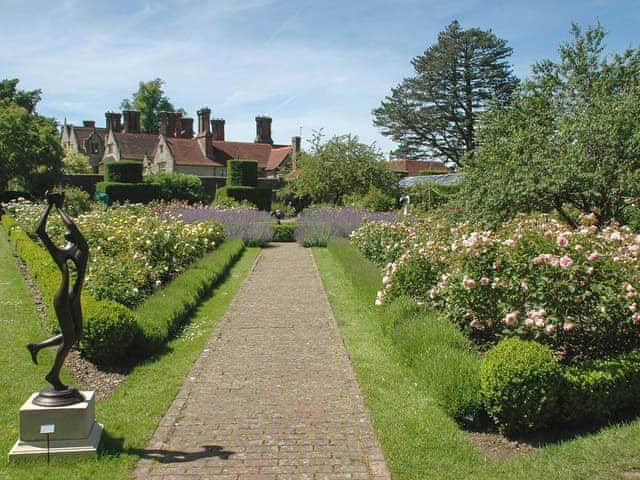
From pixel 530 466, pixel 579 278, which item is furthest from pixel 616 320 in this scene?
pixel 530 466

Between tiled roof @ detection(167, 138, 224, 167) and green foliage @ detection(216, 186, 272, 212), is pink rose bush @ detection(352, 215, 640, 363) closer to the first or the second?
green foliage @ detection(216, 186, 272, 212)

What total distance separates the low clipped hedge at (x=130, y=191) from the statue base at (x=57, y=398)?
2782cm

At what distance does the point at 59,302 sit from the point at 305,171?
23477 millimetres

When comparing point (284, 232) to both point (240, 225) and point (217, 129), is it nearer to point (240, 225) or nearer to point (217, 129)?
point (240, 225)

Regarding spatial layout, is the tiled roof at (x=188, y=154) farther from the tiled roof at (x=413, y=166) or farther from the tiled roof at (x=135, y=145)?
the tiled roof at (x=413, y=166)

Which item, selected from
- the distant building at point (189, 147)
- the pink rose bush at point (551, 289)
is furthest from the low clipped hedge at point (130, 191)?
the pink rose bush at point (551, 289)

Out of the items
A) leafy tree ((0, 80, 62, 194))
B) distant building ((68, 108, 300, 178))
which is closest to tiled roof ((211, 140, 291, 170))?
distant building ((68, 108, 300, 178))

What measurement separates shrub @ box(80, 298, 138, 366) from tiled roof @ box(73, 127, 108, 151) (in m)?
56.7

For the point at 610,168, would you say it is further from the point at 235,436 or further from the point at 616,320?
the point at 235,436

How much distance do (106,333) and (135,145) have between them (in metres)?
48.0

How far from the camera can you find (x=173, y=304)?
8.64 metres

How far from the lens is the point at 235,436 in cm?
479

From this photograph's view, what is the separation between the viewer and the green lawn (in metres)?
4.12

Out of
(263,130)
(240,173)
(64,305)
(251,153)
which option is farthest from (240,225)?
(263,130)
